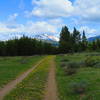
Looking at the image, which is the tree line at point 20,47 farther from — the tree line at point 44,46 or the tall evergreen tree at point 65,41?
the tall evergreen tree at point 65,41

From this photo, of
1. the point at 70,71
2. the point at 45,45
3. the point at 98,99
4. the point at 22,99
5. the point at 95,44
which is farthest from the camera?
the point at 95,44

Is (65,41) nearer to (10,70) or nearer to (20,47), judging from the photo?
(20,47)

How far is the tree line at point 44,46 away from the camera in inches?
4701

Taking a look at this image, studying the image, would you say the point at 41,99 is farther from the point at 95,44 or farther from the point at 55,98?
the point at 95,44

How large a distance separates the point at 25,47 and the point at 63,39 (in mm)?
21184

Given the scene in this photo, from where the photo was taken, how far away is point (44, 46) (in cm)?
13038

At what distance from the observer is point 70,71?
28766 millimetres

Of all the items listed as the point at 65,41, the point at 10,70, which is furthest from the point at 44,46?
the point at 10,70

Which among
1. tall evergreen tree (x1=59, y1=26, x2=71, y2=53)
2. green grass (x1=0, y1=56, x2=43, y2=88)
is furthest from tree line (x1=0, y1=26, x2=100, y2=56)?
green grass (x1=0, y1=56, x2=43, y2=88)

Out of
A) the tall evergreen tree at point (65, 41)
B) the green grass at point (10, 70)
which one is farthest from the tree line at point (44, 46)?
the green grass at point (10, 70)

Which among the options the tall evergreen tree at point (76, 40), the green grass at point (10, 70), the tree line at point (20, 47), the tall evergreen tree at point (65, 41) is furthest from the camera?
the tall evergreen tree at point (76, 40)

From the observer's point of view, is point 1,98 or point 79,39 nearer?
point 1,98

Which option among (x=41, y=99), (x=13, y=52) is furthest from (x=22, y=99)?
(x=13, y=52)

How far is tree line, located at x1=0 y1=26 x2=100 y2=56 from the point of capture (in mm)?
119412
